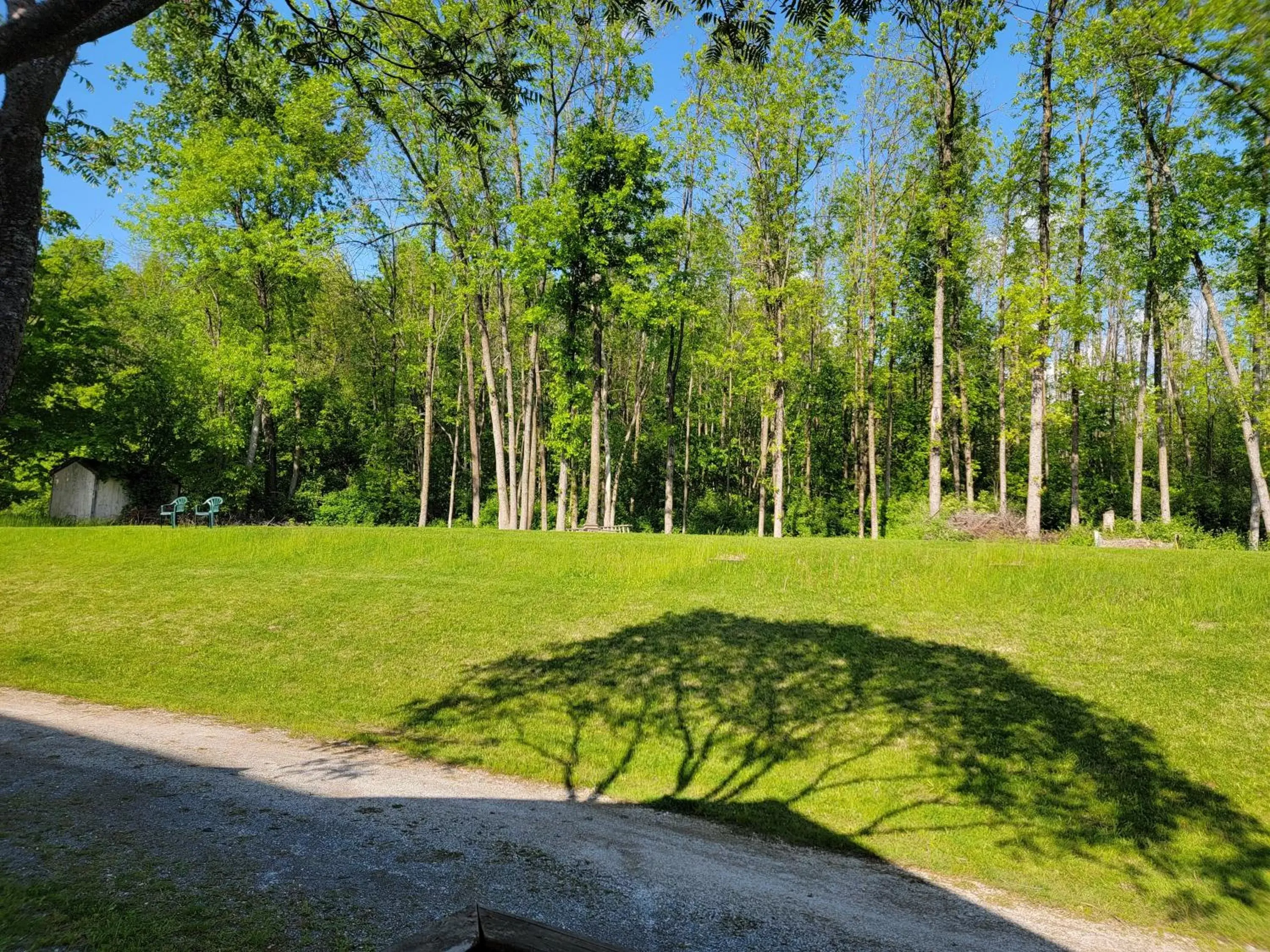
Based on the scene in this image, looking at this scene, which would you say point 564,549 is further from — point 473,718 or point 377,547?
point 473,718

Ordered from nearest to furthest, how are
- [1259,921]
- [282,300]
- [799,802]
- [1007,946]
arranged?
[1007,946], [1259,921], [799,802], [282,300]

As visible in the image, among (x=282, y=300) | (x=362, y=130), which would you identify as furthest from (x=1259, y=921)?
(x=282, y=300)

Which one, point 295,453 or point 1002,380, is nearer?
point 1002,380

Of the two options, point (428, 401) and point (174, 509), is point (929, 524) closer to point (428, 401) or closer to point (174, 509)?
point (428, 401)

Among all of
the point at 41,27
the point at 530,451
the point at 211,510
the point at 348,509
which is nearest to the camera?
the point at 41,27

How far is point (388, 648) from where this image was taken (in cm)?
998

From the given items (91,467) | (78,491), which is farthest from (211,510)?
(78,491)

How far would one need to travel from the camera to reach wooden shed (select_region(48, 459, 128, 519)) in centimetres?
2245

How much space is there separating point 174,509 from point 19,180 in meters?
22.2

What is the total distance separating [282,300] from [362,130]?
7.77 meters

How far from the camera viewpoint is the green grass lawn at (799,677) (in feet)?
18.2

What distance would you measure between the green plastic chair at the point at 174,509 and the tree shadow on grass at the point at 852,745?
14.7m

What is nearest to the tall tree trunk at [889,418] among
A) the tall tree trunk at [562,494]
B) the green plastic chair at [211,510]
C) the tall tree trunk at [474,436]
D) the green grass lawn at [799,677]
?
the tall tree trunk at [562,494]

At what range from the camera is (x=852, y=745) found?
7.06 metres
